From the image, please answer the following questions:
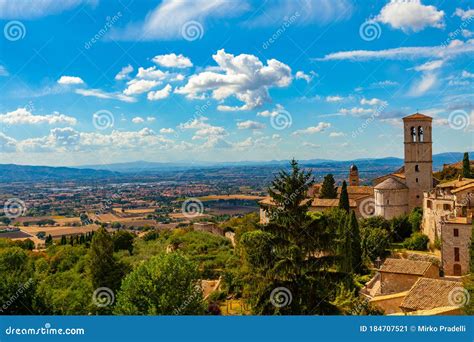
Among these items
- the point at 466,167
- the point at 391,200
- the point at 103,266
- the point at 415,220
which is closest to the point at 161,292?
the point at 103,266

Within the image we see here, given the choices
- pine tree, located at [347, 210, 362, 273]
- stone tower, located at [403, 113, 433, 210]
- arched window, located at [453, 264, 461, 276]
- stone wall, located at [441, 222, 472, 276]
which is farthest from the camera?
stone tower, located at [403, 113, 433, 210]

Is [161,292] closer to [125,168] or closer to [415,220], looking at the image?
[415,220]

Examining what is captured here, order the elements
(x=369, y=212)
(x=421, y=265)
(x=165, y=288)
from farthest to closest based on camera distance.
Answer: (x=369, y=212) → (x=421, y=265) → (x=165, y=288)

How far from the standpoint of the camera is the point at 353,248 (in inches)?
928

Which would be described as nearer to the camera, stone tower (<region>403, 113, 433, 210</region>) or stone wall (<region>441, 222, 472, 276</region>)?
stone wall (<region>441, 222, 472, 276</region>)

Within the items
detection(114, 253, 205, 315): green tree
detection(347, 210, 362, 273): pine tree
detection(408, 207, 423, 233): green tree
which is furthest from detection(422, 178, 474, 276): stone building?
detection(114, 253, 205, 315): green tree

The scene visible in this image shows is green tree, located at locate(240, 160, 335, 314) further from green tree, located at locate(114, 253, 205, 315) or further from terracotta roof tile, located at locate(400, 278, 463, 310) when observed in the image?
terracotta roof tile, located at locate(400, 278, 463, 310)

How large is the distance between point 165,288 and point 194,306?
101cm

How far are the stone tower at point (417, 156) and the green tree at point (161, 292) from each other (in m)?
25.5

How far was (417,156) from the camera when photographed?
113 feet

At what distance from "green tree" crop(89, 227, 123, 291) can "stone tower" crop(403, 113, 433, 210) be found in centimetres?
2224

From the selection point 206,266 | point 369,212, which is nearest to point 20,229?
point 206,266

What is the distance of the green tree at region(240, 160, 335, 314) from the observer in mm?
10773
